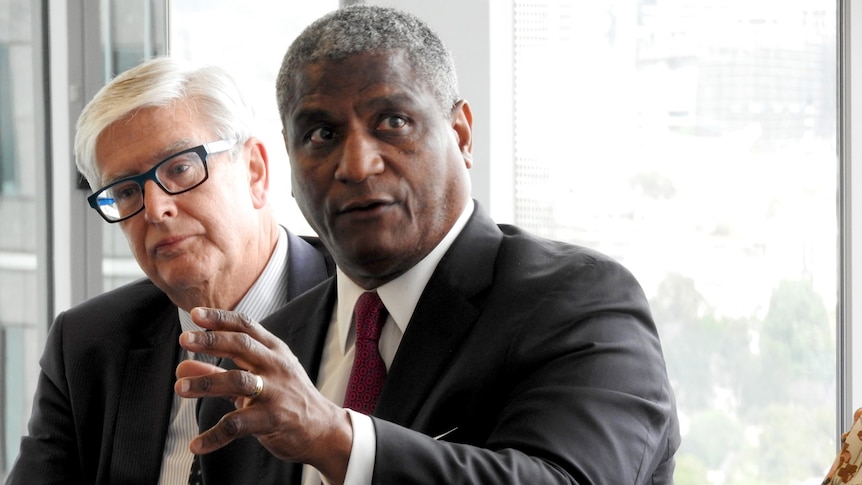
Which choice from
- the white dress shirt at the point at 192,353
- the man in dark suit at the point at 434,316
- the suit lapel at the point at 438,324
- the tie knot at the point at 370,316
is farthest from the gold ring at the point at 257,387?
the white dress shirt at the point at 192,353

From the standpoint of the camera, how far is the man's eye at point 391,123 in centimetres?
160

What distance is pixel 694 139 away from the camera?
295 cm

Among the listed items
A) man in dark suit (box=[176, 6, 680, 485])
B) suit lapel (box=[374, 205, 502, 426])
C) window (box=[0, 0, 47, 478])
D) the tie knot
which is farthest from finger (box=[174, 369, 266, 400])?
window (box=[0, 0, 47, 478])

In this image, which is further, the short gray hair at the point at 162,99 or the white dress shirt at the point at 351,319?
the short gray hair at the point at 162,99

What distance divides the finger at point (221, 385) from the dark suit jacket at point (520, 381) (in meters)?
0.20

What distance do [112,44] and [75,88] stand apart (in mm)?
214

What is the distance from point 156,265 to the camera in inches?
83.8

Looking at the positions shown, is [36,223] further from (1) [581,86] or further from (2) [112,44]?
(1) [581,86]

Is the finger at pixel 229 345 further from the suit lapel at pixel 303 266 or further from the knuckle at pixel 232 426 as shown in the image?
the suit lapel at pixel 303 266

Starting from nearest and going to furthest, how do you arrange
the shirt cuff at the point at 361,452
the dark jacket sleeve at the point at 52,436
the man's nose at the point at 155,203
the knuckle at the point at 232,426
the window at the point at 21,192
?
1. the knuckle at the point at 232,426
2. the shirt cuff at the point at 361,452
3. the man's nose at the point at 155,203
4. the dark jacket sleeve at the point at 52,436
5. the window at the point at 21,192

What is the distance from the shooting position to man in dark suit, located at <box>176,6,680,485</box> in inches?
54.3

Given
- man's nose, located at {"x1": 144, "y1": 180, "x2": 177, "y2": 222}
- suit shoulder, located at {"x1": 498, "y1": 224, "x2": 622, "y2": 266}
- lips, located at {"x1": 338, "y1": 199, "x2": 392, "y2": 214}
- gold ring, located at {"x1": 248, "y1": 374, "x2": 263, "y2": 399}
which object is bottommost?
gold ring, located at {"x1": 248, "y1": 374, "x2": 263, "y2": 399}

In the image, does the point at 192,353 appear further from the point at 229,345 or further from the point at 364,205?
the point at 229,345

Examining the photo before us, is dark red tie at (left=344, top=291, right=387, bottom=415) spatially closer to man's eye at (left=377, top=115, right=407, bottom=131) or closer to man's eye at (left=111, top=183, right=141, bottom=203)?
man's eye at (left=377, top=115, right=407, bottom=131)
